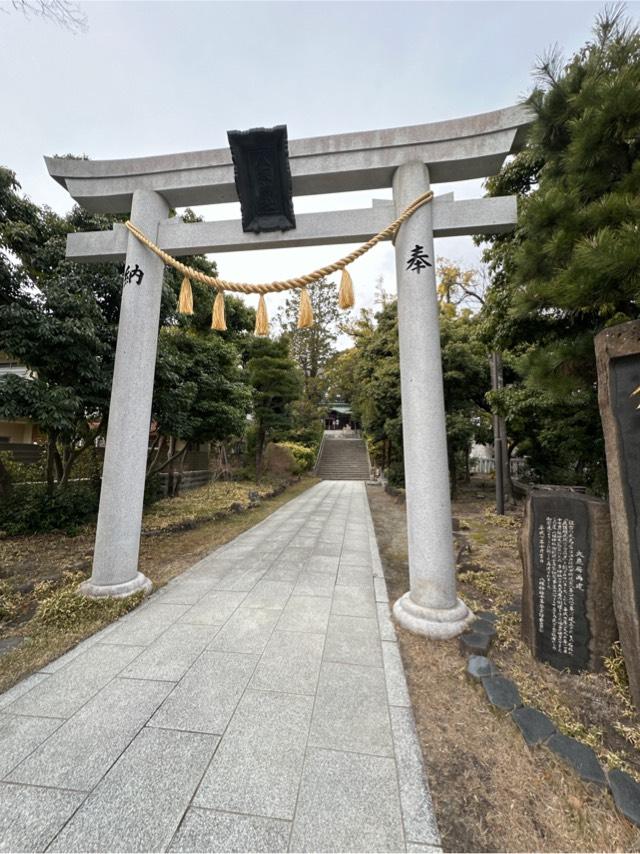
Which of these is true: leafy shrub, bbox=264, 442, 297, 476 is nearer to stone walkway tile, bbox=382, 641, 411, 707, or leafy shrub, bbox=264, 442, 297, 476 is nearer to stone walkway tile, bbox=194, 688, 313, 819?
stone walkway tile, bbox=382, 641, 411, 707

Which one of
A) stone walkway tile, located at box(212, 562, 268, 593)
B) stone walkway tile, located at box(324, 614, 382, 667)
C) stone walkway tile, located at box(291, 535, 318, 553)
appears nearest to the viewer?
stone walkway tile, located at box(324, 614, 382, 667)

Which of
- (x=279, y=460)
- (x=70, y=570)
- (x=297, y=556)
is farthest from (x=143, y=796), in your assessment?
(x=279, y=460)

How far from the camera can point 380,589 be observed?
4230mm

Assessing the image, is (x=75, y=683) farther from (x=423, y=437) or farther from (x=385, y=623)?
(x=423, y=437)

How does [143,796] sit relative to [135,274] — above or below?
below

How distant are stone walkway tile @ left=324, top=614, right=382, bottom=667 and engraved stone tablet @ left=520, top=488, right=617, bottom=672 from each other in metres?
1.33

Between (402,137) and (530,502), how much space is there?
13.4ft

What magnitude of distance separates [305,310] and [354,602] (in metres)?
3.48

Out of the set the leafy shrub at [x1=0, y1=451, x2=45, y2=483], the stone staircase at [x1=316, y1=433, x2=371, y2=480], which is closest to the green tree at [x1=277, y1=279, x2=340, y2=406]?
the stone staircase at [x1=316, y1=433, x2=371, y2=480]

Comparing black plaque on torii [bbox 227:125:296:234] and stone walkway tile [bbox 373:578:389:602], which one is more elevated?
black plaque on torii [bbox 227:125:296:234]

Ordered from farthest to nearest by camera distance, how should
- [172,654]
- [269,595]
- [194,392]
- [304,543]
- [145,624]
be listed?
1. [194,392]
2. [304,543]
3. [269,595]
4. [145,624]
5. [172,654]

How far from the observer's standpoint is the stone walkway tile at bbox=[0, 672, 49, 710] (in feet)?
7.47

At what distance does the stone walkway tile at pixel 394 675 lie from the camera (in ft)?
7.62

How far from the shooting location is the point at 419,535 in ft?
11.1
